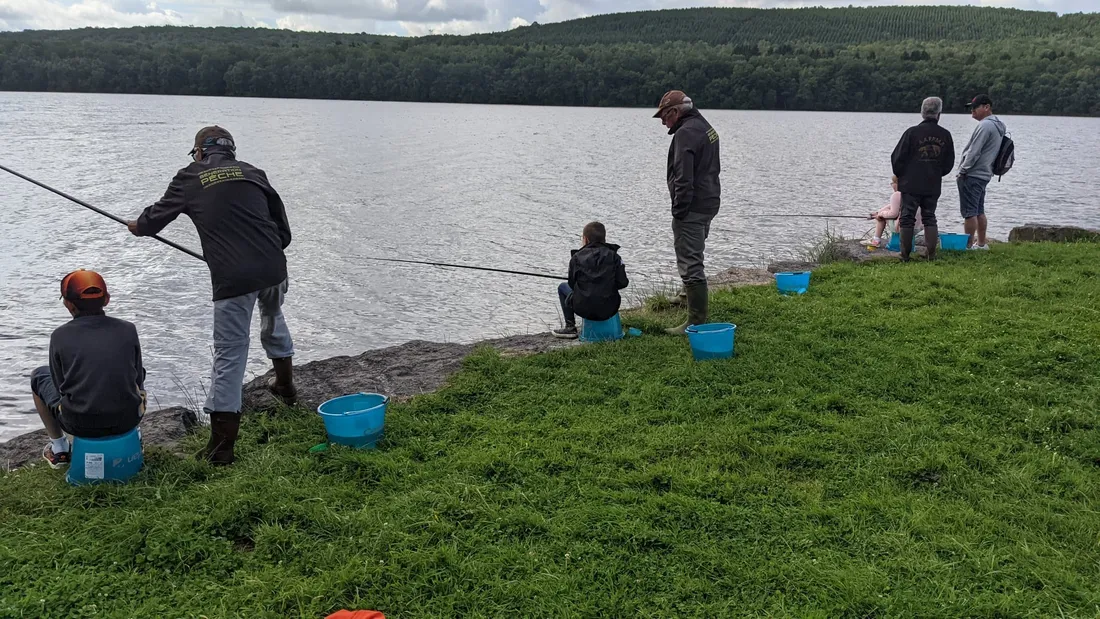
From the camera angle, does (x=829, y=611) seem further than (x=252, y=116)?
No

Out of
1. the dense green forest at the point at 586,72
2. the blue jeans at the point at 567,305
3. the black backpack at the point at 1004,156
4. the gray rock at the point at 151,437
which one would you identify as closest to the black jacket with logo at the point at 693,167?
the blue jeans at the point at 567,305

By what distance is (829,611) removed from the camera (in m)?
3.47

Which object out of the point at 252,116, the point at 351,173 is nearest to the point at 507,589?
the point at 351,173

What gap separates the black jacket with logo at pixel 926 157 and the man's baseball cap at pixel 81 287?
355 inches

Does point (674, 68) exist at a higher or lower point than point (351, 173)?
higher

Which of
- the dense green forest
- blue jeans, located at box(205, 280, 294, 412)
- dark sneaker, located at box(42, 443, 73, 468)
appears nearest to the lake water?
dark sneaker, located at box(42, 443, 73, 468)

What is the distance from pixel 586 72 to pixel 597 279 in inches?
3224

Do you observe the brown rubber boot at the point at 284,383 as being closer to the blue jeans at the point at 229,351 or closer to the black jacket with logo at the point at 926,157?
the blue jeans at the point at 229,351

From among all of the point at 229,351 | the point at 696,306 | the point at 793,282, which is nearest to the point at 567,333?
the point at 696,306

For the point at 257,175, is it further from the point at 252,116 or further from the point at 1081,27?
the point at 1081,27

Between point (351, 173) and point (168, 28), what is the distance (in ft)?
355

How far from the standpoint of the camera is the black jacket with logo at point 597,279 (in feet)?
23.8

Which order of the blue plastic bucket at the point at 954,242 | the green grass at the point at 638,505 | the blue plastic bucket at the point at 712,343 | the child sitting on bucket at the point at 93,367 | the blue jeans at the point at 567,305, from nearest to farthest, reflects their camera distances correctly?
the green grass at the point at 638,505, the child sitting on bucket at the point at 93,367, the blue plastic bucket at the point at 712,343, the blue jeans at the point at 567,305, the blue plastic bucket at the point at 954,242

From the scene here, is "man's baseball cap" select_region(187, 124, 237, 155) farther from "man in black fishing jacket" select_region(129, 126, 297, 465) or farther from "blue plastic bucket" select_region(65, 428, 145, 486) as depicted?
"blue plastic bucket" select_region(65, 428, 145, 486)
